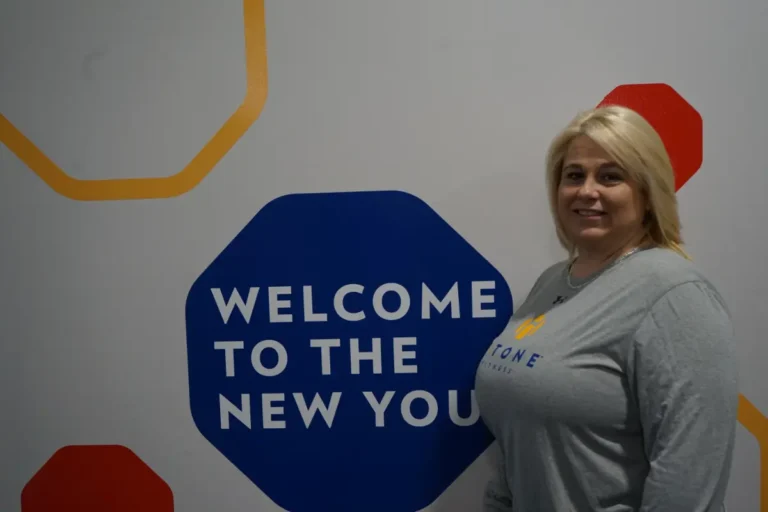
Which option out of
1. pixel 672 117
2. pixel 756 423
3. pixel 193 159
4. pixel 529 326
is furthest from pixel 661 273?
pixel 193 159

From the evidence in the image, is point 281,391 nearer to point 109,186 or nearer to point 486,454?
point 486,454

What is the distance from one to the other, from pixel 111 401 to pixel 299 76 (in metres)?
0.79

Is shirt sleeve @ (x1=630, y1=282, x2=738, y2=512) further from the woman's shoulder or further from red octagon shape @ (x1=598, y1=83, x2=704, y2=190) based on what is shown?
red octagon shape @ (x1=598, y1=83, x2=704, y2=190)

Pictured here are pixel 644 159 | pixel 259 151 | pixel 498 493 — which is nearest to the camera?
pixel 644 159

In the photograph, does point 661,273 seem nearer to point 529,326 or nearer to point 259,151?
point 529,326

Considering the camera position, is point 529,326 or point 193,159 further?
point 193,159

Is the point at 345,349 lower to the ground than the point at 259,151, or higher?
lower

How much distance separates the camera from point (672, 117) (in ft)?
3.43

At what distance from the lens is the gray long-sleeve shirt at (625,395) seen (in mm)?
693

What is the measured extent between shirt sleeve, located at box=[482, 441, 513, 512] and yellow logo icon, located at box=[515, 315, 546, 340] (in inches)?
9.0

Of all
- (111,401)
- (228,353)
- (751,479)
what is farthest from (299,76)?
(751,479)

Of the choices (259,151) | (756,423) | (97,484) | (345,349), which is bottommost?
(97,484)

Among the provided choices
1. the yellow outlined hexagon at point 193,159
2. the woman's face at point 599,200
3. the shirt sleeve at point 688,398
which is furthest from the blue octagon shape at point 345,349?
the shirt sleeve at point 688,398

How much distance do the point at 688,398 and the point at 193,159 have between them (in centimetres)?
97
